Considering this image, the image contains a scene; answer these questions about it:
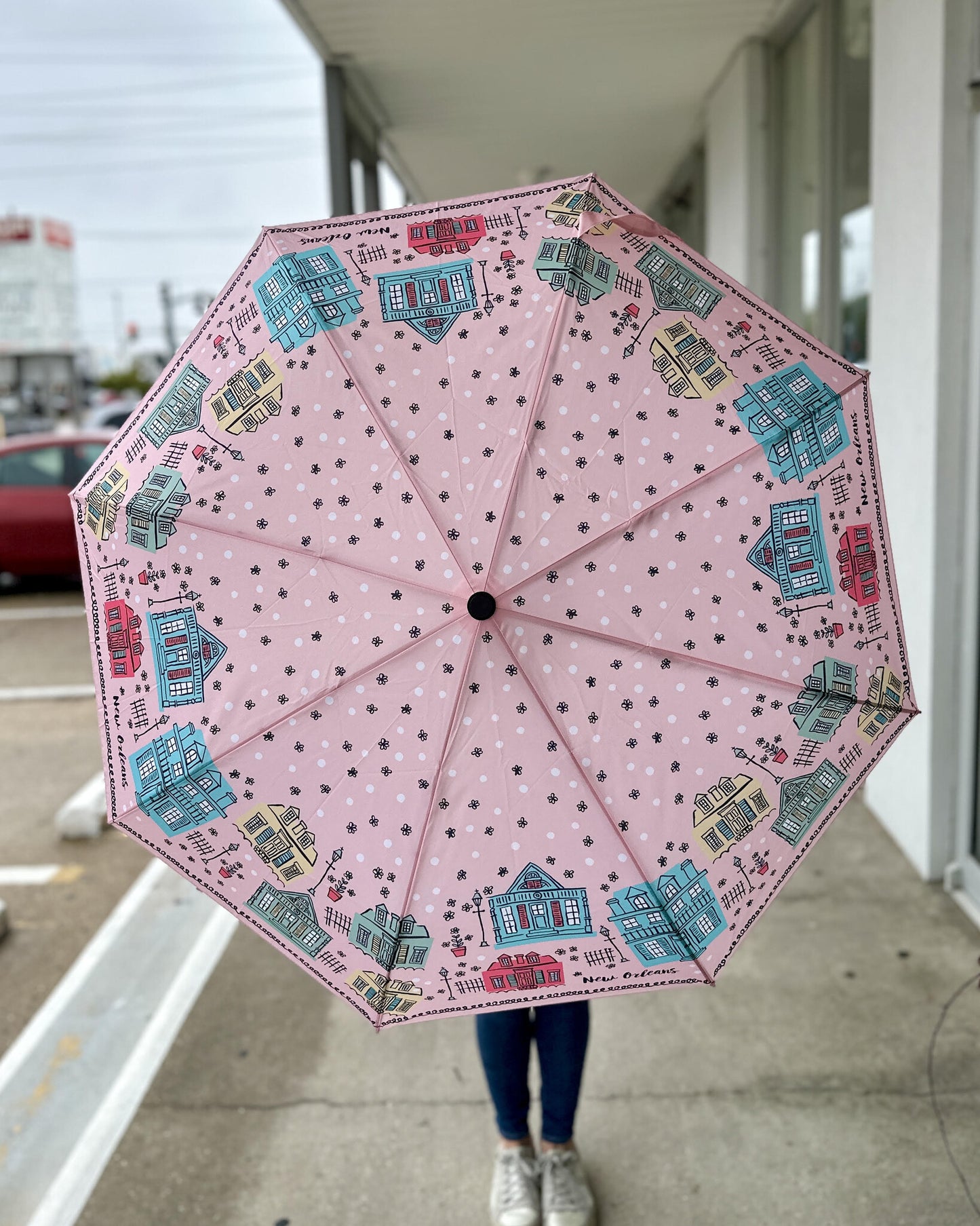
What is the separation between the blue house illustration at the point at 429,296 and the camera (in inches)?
68.5

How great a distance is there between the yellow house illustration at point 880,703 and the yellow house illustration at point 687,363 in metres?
0.55

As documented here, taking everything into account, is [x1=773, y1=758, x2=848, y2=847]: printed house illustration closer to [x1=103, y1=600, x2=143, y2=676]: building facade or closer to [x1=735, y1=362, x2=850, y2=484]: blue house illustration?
[x1=735, y1=362, x2=850, y2=484]: blue house illustration

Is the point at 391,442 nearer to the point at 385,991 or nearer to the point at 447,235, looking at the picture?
the point at 447,235

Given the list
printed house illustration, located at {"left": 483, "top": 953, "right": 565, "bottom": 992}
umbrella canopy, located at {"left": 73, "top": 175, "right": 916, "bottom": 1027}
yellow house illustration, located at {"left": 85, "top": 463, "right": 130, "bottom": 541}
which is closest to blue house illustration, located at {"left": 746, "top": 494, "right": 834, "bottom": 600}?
umbrella canopy, located at {"left": 73, "top": 175, "right": 916, "bottom": 1027}

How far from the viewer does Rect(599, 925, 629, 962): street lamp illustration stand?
70.2 inches

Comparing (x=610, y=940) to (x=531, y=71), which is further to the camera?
(x=531, y=71)

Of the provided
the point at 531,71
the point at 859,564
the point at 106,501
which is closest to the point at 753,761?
the point at 859,564

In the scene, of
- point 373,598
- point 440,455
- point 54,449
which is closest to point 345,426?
point 440,455

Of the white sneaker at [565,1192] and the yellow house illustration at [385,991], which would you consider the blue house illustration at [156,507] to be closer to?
the yellow house illustration at [385,991]

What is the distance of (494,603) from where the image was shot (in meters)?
1.66

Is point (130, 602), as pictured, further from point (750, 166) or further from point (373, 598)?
point (750, 166)

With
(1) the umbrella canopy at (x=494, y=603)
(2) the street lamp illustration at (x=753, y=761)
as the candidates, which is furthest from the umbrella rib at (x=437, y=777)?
(2) the street lamp illustration at (x=753, y=761)

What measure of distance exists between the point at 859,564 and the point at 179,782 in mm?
1192

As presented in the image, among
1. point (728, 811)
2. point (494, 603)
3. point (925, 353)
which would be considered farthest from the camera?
point (925, 353)
